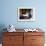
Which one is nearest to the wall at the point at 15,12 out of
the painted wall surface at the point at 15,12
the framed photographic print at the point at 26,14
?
the painted wall surface at the point at 15,12

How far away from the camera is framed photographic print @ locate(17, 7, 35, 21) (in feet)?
14.4

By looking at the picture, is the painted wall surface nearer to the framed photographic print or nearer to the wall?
the wall

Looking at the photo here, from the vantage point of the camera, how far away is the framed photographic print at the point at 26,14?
14.4 feet

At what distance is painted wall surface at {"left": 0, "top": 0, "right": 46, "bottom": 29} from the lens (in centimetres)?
437

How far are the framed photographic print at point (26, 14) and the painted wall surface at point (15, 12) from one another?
120 millimetres

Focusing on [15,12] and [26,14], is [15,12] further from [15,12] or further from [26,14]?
[26,14]

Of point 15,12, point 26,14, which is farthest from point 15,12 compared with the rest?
point 26,14

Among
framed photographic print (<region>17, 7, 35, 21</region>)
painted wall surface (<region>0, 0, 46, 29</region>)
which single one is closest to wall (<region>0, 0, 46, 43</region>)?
painted wall surface (<region>0, 0, 46, 29</region>)

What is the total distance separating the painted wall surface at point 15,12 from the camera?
14.3 ft

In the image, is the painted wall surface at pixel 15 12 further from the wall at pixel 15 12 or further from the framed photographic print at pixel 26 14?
the framed photographic print at pixel 26 14

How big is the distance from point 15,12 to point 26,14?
365 millimetres

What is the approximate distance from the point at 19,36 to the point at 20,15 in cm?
80

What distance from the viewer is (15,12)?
14.4ft

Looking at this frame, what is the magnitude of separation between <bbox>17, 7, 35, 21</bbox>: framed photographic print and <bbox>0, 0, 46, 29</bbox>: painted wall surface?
120 mm
